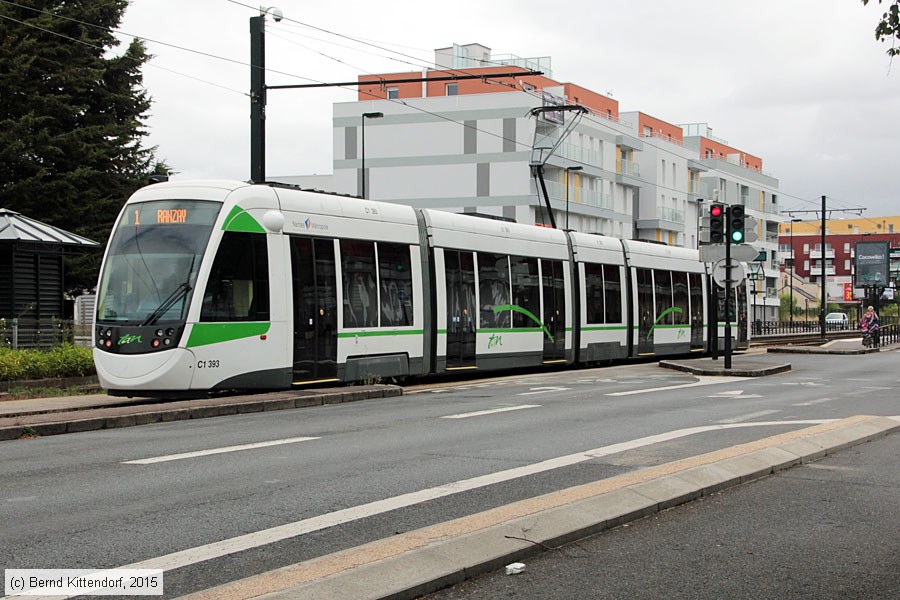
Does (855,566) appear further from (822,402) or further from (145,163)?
(145,163)

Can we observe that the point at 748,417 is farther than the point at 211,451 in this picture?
Yes

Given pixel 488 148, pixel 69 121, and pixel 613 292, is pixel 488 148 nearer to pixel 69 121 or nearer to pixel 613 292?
pixel 69 121

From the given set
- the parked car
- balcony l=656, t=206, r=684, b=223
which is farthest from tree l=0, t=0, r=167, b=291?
the parked car

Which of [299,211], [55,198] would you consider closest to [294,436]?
[299,211]

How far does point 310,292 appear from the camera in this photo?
17.9 m

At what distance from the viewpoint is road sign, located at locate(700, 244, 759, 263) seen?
80.6 ft

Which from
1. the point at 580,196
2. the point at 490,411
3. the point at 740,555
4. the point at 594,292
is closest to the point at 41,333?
the point at 490,411

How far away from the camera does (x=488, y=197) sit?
224 feet

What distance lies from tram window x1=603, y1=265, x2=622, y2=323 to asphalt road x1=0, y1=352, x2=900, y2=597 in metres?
10.5

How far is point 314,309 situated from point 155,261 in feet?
9.45

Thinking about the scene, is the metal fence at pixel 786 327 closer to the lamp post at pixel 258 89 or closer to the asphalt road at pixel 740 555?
the lamp post at pixel 258 89

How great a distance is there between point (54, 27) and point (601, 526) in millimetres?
39610

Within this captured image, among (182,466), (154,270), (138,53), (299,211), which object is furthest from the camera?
(138,53)

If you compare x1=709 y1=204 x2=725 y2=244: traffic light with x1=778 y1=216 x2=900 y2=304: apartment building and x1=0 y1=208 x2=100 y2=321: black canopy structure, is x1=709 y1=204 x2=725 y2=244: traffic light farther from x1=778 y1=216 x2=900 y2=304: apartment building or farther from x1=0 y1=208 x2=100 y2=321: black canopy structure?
x1=778 y1=216 x2=900 y2=304: apartment building
